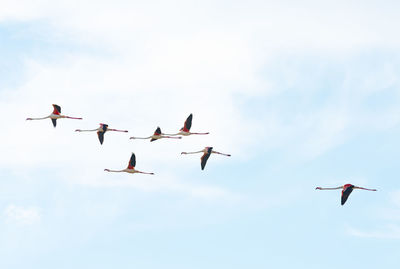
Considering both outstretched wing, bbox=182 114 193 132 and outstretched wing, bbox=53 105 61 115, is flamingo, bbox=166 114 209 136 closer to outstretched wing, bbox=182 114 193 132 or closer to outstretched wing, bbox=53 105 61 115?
outstretched wing, bbox=182 114 193 132

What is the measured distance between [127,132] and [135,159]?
4899mm

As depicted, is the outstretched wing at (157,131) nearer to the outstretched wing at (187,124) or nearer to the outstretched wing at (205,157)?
the outstretched wing at (187,124)

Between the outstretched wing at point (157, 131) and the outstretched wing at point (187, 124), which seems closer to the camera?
the outstretched wing at point (157, 131)

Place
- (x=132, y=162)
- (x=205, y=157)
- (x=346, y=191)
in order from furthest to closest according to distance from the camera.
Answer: (x=132, y=162)
(x=205, y=157)
(x=346, y=191)

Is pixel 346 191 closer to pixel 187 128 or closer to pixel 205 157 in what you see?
pixel 205 157

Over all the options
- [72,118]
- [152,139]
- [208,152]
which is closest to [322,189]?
[208,152]

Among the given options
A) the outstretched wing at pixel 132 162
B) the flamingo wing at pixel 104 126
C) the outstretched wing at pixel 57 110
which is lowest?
the outstretched wing at pixel 132 162

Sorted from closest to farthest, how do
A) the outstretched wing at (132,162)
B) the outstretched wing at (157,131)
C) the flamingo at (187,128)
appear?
the outstretched wing at (132,162) < the outstretched wing at (157,131) < the flamingo at (187,128)

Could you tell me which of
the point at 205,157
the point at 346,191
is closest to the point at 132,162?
the point at 205,157

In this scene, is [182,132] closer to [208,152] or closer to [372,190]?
[208,152]

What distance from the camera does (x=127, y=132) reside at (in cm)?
13462

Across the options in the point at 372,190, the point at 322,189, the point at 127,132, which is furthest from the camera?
the point at 127,132

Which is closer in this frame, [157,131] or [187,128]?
[157,131]

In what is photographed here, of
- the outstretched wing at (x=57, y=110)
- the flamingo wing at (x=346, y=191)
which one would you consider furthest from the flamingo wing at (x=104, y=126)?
the flamingo wing at (x=346, y=191)
